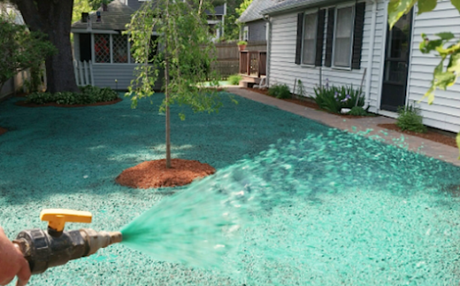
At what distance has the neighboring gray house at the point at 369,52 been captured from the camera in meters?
8.48

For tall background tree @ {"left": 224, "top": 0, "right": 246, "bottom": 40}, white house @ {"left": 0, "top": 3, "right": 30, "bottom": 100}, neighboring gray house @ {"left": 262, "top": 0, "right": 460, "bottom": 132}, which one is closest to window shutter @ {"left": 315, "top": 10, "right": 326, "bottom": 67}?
neighboring gray house @ {"left": 262, "top": 0, "right": 460, "bottom": 132}

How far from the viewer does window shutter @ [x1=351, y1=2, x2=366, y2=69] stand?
10742mm

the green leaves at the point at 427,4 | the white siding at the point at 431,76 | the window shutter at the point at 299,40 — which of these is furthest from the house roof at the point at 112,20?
the green leaves at the point at 427,4

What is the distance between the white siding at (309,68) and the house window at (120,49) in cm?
612

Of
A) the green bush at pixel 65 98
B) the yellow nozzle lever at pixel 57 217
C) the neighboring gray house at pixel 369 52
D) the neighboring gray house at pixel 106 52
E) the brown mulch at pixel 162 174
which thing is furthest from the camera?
the neighboring gray house at pixel 106 52

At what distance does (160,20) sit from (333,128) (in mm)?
5134

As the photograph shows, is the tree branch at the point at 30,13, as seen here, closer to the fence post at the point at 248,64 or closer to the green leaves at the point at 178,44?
the green leaves at the point at 178,44

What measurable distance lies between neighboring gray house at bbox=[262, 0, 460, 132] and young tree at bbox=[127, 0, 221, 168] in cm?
513

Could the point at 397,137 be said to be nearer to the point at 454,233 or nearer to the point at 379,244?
the point at 454,233

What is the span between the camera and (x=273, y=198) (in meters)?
4.84

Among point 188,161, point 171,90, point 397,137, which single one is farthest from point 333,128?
point 171,90

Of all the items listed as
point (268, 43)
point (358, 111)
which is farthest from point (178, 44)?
point (268, 43)

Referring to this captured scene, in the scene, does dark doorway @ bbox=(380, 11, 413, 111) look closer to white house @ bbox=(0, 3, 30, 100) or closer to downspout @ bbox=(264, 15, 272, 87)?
downspout @ bbox=(264, 15, 272, 87)

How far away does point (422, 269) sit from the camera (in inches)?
127
